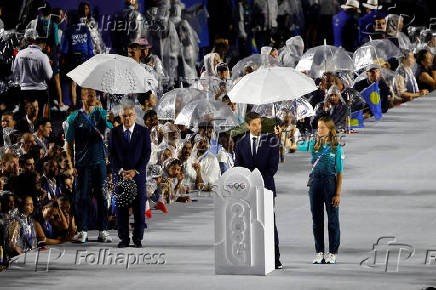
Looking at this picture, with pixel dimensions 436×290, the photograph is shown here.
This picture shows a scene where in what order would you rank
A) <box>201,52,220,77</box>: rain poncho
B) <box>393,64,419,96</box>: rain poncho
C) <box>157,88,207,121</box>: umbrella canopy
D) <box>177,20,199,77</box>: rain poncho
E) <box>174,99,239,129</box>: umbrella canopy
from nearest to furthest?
<box>174,99,239,129</box>: umbrella canopy
<box>157,88,207,121</box>: umbrella canopy
<box>201,52,220,77</box>: rain poncho
<box>393,64,419,96</box>: rain poncho
<box>177,20,199,77</box>: rain poncho

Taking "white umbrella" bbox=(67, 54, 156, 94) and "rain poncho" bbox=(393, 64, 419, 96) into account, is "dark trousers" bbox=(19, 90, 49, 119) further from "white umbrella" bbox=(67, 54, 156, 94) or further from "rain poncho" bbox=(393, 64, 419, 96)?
"rain poncho" bbox=(393, 64, 419, 96)

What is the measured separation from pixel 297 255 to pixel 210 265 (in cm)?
128

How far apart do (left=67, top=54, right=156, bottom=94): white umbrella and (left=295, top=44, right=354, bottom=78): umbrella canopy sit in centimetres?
814

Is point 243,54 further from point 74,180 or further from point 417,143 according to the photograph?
point 74,180

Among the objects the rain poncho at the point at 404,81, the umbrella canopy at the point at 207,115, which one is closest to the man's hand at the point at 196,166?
the umbrella canopy at the point at 207,115

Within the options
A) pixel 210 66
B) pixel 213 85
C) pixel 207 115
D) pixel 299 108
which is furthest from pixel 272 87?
pixel 210 66

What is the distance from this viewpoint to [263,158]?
19.1 meters

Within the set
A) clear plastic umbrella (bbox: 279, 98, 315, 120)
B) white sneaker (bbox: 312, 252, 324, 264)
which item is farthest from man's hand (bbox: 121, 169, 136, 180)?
clear plastic umbrella (bbox: 279, 98, 315, 120)

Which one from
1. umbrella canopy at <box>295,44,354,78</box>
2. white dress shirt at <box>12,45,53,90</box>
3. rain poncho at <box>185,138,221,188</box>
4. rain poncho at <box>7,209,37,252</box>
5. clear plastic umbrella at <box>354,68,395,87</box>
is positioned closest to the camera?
rain poncho at <box>7,209,37,252</box>

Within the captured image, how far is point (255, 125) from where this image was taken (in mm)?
19141

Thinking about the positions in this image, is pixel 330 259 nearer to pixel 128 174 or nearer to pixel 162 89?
pixel 128 174

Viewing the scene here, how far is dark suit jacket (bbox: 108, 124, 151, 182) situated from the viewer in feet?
67.8

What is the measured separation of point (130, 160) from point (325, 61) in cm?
1161

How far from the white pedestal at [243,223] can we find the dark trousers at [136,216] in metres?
2.30
